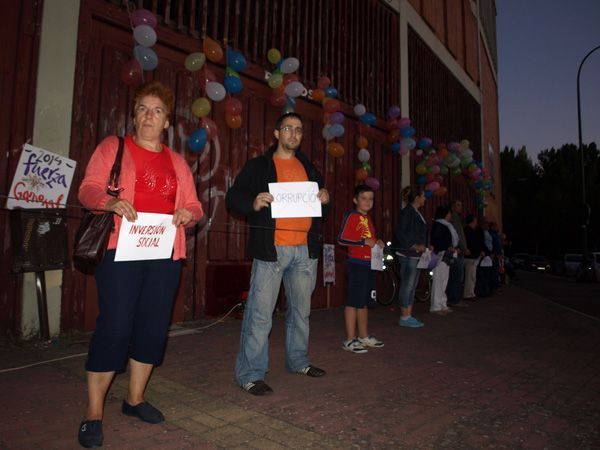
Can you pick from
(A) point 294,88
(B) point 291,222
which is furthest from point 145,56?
(B) point 291,222

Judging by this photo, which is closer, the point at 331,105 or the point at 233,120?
the point at 233,120

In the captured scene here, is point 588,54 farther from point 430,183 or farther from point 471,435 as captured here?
point 471,435

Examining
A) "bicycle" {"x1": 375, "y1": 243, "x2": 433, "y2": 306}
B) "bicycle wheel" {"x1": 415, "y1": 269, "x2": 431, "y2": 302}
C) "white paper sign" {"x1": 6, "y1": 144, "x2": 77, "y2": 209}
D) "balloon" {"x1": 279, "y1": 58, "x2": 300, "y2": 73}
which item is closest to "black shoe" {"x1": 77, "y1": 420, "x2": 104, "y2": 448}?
"white paper sign" {"x1": 6, "y1": 144, "x2": 77, "y2": 209}

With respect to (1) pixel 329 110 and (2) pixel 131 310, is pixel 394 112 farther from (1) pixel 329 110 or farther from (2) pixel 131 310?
(2) pixel 131 310

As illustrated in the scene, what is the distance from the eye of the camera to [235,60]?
6.07m

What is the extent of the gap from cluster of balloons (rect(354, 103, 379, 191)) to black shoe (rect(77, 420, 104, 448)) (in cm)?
693

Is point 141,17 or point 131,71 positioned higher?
point 141,17

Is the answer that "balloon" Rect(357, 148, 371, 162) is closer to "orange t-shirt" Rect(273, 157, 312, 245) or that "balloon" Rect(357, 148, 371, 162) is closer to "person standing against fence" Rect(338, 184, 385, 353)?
"person standing against fence" Rect(338, 184, 385, 353)

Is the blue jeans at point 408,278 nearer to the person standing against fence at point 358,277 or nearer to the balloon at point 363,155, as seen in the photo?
the person standing against fence at point 358,277

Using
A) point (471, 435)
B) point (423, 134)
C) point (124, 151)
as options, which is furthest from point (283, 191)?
point (423, 134)

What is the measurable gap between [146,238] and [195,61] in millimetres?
4033

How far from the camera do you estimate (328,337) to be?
517cm

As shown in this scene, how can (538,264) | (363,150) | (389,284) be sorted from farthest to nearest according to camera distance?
(538,264), (389,284), (363,150)

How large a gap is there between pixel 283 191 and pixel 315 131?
4.82 metres
